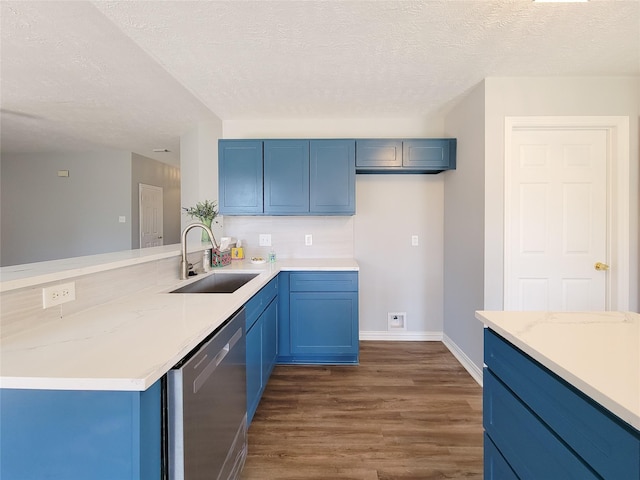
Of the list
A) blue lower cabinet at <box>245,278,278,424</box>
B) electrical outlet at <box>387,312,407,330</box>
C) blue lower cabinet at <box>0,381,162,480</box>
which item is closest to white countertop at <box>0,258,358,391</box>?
blue lower cabinet at <box>0,381,162,480</box>

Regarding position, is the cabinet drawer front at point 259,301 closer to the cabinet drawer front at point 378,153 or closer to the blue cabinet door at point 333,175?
the blue cabinet door at point 333,175

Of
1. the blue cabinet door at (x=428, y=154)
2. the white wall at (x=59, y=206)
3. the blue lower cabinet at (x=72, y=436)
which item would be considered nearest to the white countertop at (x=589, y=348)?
the blue lower cabinet at (x=72, y=436)

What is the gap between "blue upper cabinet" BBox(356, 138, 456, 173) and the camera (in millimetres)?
2951

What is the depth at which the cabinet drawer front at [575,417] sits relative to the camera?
0.65m

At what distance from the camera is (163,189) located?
21.1 feet

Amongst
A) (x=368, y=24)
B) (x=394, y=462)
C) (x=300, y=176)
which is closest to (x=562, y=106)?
(x=368, y=24)

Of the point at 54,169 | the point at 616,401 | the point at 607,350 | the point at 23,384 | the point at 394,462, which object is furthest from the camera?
the point at 54,169

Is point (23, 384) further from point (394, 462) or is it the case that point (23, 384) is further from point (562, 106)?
point (562, 106)

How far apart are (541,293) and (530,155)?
1.11m

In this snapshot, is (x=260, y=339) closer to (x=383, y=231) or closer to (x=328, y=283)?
(x=328, y=283)

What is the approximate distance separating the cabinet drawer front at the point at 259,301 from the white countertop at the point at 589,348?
1.23m

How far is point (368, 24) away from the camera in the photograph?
1.74 meters

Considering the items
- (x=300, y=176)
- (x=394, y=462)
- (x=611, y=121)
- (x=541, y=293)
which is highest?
(x=611, y=121)

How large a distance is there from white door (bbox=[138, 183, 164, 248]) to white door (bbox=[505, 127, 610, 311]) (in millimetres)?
5933
